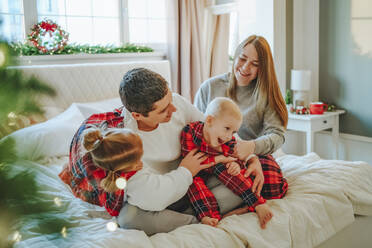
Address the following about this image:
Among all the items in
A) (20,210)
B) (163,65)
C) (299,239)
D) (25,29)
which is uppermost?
(25,29)

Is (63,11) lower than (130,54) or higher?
higher

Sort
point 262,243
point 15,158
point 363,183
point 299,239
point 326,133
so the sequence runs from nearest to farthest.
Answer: point 15,158, point 262,243, point 299,239, point 363,183, point 326,133

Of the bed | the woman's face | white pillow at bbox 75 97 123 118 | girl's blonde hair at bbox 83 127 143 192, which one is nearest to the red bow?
white pillow at bbox 75 97 123 118

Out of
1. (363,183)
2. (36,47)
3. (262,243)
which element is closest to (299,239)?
(262,243)

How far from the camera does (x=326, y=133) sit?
12.5 ft

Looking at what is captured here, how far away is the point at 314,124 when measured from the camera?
3367 millimetres

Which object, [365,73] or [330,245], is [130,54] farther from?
[330,245]

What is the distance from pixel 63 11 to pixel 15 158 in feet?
11.8

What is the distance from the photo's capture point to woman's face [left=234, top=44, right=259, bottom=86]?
1998 millimetres

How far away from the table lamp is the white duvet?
61.8 inches

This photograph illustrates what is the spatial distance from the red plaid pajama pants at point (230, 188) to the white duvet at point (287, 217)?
55mm

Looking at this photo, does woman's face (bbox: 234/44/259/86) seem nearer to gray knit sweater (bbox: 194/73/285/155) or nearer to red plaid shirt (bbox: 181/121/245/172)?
gray knit sweater (bbox: 194/73/285/155)

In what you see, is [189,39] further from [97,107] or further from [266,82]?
[266,82]

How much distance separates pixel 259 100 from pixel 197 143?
606mm
